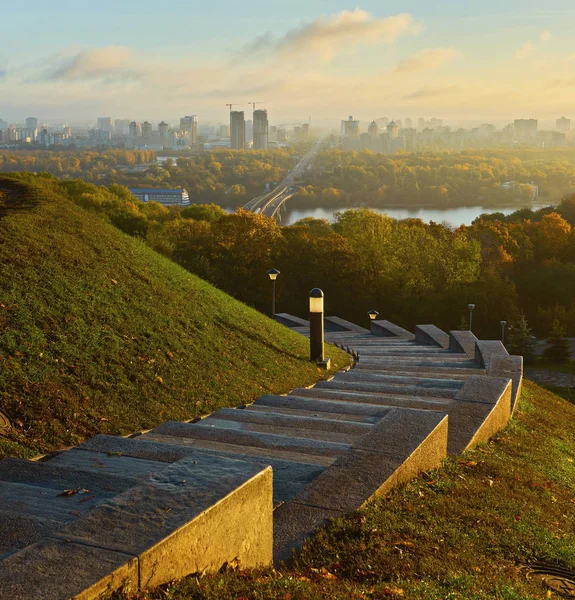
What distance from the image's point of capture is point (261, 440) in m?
5.78

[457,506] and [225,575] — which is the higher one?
[225,575]

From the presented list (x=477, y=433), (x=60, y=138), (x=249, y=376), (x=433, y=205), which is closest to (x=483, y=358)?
(x=249, y=376)

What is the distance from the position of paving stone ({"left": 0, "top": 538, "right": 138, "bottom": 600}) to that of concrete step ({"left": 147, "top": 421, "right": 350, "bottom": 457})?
2.88 metres

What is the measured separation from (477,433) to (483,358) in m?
5.46

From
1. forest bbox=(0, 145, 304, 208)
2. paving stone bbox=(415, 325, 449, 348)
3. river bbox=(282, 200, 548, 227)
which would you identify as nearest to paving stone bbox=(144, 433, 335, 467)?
paving stone bbox=(415, 325, 449, 348)

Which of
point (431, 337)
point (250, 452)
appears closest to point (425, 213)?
point (431, 337)

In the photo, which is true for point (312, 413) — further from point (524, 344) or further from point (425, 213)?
point (425, 213)

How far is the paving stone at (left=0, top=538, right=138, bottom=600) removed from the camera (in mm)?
2473

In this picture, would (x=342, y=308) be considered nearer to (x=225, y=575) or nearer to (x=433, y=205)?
(x=225, y=575)

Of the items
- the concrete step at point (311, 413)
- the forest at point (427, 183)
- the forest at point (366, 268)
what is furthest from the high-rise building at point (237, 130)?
the concrete step at point (311, 413)

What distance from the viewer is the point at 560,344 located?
29688 millimetres

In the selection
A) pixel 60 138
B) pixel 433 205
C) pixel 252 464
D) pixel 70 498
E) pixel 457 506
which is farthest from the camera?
pixel 60 138

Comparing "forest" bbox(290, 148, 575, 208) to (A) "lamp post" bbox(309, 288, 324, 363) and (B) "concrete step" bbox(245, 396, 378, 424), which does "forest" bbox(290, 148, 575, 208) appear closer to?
(A) "lamp post" bbox(309, 288, 324, 363)

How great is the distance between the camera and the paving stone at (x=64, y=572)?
247cm
